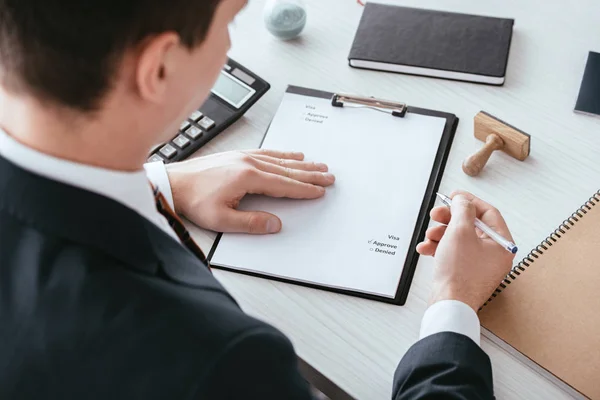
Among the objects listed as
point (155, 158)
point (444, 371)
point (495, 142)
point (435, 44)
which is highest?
point (435, 44)

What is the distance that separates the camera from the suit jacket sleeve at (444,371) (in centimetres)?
75

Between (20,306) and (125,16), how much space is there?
0.23m

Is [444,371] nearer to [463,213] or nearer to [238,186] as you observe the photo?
[463,213]

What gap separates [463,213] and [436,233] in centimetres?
4

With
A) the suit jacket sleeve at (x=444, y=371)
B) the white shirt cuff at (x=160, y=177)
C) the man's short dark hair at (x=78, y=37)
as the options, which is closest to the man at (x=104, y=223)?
the man's short dark hair at (x=78, y=37)

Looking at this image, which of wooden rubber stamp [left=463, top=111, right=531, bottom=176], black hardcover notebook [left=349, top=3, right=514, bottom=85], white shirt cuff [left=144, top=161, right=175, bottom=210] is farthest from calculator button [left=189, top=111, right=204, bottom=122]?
wooden rubber stamp [left=463, top=111, right=531, bottom=176]

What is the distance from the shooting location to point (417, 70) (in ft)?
3.58

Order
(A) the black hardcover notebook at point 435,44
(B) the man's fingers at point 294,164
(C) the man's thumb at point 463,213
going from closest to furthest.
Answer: (C) the man's thumb at point 463,213 < (B) the man's fingers at point 294,164 < (A) the black hardcover notebook at point 435,44

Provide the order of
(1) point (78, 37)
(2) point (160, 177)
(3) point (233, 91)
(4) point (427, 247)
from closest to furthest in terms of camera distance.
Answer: (1) point (78, 37), (4) point (427, 247), (2) point (160, 177), (3) point (233, 91)

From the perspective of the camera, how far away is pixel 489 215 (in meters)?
0.87

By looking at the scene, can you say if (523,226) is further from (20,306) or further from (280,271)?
(20,306)

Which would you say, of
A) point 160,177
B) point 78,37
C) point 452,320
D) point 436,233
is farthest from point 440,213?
point 78,37

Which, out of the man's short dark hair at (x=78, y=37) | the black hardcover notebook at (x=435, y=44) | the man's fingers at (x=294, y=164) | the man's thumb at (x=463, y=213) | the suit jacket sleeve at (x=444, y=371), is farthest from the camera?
the black hardcover notebook at (x=435, y=44)

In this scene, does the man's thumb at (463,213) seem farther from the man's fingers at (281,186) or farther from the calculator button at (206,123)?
the calculator button at (206,123)
